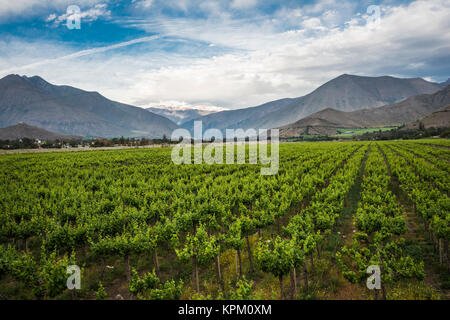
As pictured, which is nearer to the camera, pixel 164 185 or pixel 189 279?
pixel 189 279

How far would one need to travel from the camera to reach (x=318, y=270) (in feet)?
35.6

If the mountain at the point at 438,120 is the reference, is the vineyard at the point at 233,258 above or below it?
below

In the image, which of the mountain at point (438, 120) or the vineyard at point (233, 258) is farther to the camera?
the mountain at point (438, 120)

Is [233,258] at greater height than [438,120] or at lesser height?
lesser

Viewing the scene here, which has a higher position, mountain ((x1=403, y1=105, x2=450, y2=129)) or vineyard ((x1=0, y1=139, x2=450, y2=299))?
mountain ((x1=403, y1=105, x2=450, y2=129))

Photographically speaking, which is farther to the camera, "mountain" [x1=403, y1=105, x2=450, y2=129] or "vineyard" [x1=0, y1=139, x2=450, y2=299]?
"mountain" [x1=403, y1=105, x2=450, y2=129]

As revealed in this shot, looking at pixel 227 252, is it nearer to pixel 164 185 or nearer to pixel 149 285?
pixel 149 285

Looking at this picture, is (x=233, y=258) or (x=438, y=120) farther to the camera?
(x=438, y=120)
